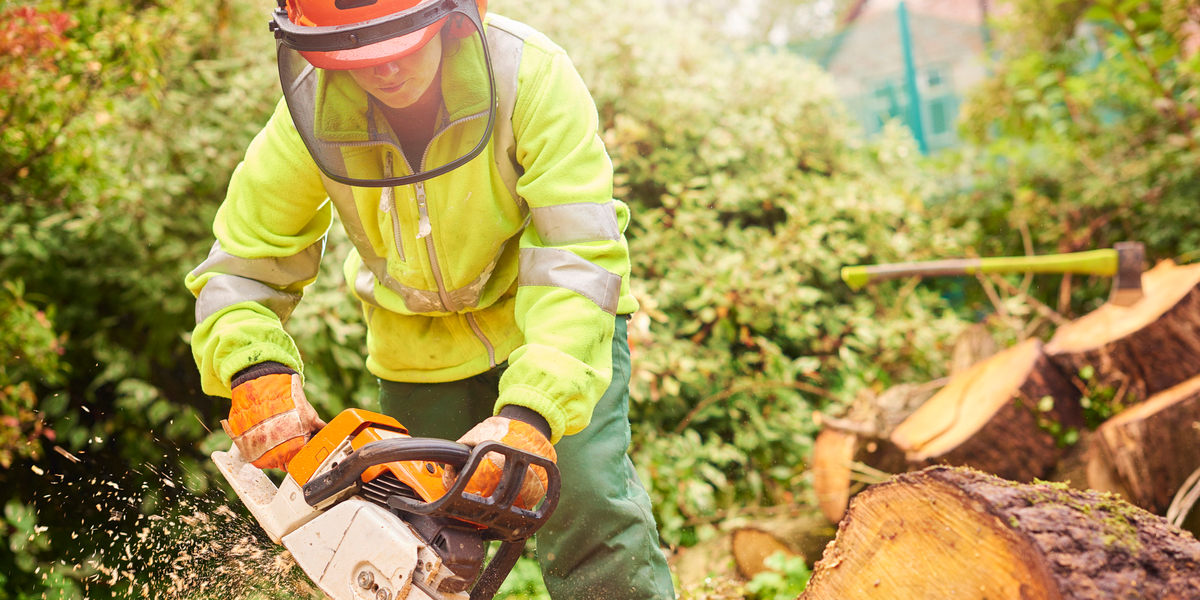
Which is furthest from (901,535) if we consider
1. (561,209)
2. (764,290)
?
(764,290)

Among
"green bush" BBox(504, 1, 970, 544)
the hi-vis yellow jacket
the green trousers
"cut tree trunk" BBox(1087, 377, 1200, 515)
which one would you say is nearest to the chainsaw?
the hi-vis yellow jacket

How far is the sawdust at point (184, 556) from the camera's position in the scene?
72.5 inches

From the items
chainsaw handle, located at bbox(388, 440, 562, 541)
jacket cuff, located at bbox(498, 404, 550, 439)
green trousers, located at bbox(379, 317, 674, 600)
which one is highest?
jacket cuff, located at bbox(498, 404, 550, 439)

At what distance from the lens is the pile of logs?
128 cm

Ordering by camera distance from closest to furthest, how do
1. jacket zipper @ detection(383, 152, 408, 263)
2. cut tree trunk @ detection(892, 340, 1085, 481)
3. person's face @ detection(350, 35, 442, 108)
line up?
person's face @ detection(350, 35, 442, 108) → jacket zipper @ detection(383, 152, 408, 263) → cut tree trunk @ detection(892, 340, 1085, 481)

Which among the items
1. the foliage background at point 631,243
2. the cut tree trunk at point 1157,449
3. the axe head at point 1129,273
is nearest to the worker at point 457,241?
the foliage background at point 631,243

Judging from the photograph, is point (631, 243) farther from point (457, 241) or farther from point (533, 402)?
point (533, 402)

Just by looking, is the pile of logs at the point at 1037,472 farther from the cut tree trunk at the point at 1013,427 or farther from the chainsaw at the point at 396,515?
the chainsaw at the point at 396,515

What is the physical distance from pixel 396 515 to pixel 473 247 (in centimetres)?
57

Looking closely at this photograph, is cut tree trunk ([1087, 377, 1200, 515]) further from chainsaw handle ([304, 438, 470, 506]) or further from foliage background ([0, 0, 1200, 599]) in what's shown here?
chainsaw handle ([304, 438, 470, 506])

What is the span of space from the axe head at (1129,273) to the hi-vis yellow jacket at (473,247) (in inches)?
112

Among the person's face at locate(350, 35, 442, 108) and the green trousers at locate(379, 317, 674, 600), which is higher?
the person's face at locate(350, 35, 442, 108)

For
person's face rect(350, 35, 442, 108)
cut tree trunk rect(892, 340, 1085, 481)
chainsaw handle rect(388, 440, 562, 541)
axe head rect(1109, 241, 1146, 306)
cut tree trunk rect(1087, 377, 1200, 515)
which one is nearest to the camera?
chainsaw handle rect(388, 440, 562, 541)

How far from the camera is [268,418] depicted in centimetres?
139
